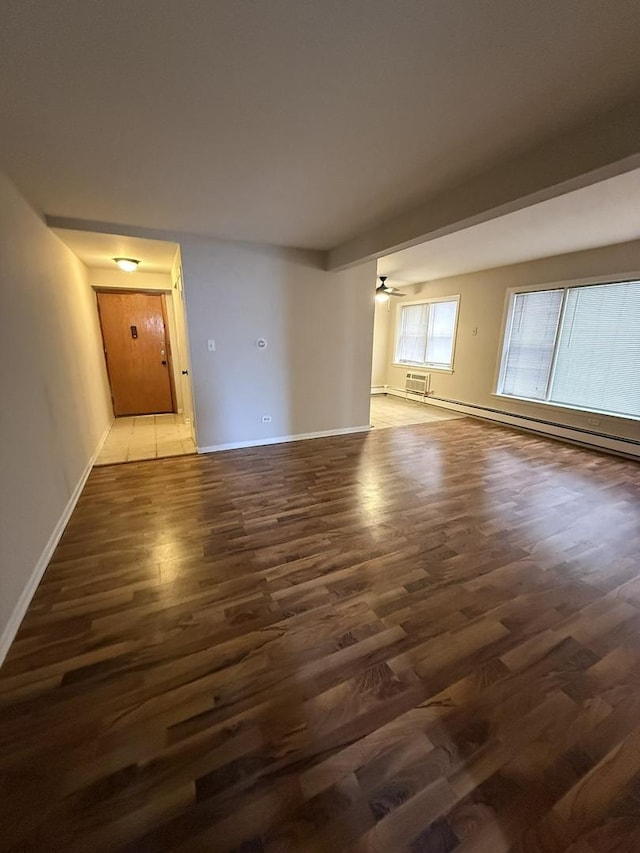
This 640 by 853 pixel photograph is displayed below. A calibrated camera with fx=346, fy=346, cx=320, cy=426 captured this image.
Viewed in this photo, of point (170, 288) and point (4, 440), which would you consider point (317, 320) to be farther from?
point (4, 440)

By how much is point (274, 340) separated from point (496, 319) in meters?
3.79

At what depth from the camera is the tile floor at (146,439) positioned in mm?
4191

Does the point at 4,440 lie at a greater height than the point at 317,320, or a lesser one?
lesser

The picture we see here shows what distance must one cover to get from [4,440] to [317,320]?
11.8 feet

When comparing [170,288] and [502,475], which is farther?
[170,288]

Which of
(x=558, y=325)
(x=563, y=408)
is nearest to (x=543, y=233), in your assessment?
(x=558, y=325)

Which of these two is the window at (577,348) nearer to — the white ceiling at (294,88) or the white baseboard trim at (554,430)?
the white baseboard trim at (554,430)

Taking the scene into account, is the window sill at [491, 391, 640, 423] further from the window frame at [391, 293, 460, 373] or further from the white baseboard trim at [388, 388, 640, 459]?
the window frame at [391, 293, 460, 373]

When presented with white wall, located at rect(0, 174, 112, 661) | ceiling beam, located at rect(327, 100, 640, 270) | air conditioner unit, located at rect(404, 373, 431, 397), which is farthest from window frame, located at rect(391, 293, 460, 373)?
white wall, located at rect(0, 174, 112, 661)

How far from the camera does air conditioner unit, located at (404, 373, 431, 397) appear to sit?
724cm

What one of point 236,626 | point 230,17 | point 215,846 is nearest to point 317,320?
point 230,17

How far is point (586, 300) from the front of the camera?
4555 millimetres

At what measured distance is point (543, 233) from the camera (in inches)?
149

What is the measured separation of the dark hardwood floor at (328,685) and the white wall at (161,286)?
3558 mm
